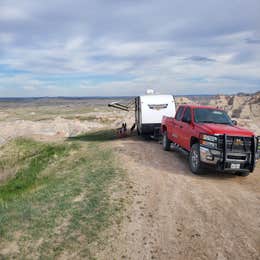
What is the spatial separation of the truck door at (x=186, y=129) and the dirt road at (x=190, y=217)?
1156mm

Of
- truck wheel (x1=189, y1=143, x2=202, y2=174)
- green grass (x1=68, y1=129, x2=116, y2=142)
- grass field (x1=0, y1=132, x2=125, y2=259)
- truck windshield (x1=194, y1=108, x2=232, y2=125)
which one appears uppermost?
truck windshield (x1=194, y1=108, x2=232, y2=125)

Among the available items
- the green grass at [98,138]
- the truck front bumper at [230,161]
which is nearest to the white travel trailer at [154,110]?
the green grass at [98,138]

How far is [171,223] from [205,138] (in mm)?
3855

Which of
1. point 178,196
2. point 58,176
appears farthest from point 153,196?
point 58,176

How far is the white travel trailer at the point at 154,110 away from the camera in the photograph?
18.3 m

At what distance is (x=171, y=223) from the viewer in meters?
6.79

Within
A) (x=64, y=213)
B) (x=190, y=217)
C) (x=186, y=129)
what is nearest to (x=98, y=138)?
(x=186, y=129)

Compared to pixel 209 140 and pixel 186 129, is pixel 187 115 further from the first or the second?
pixel 209 140

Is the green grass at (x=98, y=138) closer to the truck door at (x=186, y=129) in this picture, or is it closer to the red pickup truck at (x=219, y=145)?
the truck door at (x=186, y=129)

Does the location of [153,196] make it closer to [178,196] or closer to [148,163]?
[178,196]

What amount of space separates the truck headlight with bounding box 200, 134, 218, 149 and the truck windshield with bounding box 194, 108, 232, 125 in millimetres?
1243

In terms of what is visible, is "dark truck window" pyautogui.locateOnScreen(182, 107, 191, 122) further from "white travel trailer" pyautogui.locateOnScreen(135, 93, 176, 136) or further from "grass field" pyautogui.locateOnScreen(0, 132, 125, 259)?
"white travel trailer" pyautogui.locateOnScreen(135, 93, 176, 136)

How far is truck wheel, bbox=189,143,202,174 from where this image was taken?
1007cm

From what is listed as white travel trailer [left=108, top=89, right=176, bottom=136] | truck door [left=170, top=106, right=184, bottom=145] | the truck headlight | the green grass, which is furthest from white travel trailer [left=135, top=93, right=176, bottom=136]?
the truck headlight
